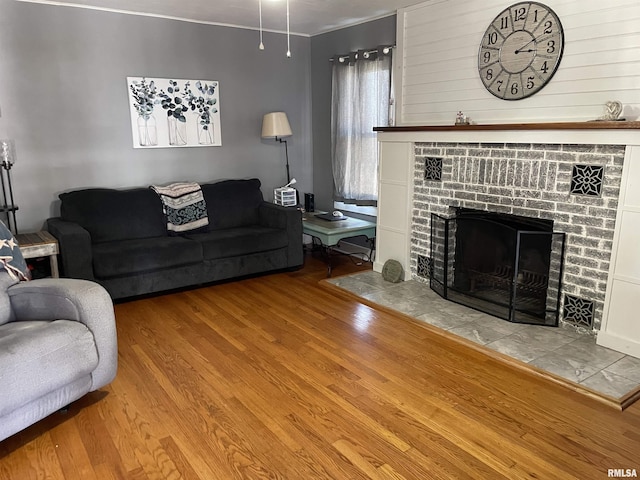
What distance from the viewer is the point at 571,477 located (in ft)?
6.28

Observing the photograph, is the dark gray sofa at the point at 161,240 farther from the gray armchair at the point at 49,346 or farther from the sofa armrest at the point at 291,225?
the gray armchair at the point at 49,346

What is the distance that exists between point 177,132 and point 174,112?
0.19 meters

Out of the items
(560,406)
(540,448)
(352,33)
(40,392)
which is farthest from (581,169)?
(40,392)

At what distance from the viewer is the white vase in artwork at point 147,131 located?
4.50 meters

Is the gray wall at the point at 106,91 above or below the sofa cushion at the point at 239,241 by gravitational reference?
above

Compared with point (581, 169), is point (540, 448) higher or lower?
lower

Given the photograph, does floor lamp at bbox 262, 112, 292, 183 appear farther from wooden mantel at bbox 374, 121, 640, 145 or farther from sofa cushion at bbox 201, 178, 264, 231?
wooden mantel at bbox 374, 121, 640, 145

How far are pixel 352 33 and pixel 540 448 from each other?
13.4ft

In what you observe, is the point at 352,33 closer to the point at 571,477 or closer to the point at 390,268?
the point at 390,268

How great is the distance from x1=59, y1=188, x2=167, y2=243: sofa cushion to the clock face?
3.02 meters

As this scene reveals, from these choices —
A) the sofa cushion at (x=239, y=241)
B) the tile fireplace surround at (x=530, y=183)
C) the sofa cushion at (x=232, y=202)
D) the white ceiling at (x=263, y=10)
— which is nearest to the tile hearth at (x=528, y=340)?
the tile fireplace surround at (x=530, y=183)

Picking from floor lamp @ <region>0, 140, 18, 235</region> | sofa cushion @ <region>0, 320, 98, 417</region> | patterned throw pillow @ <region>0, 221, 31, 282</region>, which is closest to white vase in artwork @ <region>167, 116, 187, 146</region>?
floor lamp @ <region>0, 140, 18, 235</region>

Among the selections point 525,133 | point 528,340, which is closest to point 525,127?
point 525,133

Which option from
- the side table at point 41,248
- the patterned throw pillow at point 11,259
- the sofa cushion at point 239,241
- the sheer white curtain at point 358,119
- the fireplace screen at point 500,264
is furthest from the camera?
the sheer white curtain at point 358,119
